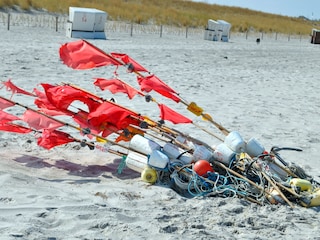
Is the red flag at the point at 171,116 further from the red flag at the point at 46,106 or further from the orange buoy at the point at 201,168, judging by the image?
the red flag at the point at 46,106

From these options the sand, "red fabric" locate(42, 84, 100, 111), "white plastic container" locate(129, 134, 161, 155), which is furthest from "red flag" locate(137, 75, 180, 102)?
the sand

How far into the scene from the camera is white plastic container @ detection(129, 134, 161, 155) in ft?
17.2

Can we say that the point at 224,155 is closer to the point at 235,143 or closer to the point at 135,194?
the point at 235,143

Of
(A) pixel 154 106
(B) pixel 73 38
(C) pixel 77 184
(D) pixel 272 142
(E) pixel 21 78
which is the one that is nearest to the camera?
(C) pixel 77 184

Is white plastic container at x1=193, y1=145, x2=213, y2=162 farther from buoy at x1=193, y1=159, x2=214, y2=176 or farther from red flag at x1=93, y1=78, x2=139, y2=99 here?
red flag at x1=93, y1=78, x2=139, y2=99

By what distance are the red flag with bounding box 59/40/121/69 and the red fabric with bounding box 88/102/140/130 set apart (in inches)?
16.8

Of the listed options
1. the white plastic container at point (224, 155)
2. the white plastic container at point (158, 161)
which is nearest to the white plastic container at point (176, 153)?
the white plastic container at point (158, 161)

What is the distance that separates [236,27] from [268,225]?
4438cm

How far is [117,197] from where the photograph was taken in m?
4.69

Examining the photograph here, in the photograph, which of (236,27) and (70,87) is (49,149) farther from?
(236,27)

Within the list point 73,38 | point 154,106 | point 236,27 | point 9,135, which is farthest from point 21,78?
point 236,27

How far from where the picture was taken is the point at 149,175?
5.12m

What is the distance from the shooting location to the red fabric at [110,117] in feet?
18.1

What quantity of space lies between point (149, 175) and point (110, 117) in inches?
30.0
